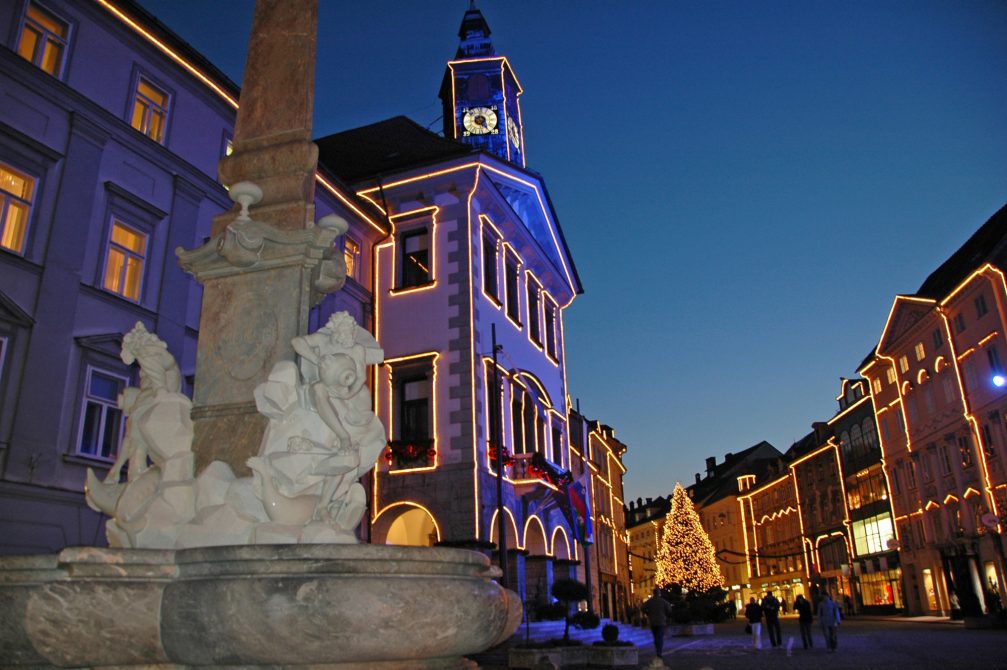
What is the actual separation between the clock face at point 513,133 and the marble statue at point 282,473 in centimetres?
3009

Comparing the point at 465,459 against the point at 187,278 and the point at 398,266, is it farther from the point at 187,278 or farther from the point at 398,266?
the point at 187,278

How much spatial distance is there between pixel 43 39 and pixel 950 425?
38358 millimetres

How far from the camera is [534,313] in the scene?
30844 millimetres

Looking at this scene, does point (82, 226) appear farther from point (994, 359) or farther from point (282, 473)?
point (994, 359)

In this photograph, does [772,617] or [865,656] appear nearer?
[865,656]

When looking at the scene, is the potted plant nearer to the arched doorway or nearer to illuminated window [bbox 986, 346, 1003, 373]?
the arched doorway

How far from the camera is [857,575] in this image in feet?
175

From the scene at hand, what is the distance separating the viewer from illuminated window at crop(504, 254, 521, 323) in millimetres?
27625

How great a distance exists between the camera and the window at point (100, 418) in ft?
47.5

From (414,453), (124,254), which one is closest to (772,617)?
(414,453)

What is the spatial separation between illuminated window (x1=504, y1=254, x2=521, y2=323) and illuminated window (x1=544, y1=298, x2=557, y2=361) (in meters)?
4.21

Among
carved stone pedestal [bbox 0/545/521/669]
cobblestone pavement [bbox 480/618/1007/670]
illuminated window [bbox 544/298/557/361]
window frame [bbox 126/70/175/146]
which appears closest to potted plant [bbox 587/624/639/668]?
cobblestone pavement [bbox 480/618/1007/670]

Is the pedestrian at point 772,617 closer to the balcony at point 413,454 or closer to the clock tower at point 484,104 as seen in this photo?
the balcony at point 413,454

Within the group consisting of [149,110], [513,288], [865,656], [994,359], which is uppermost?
[513,288]
